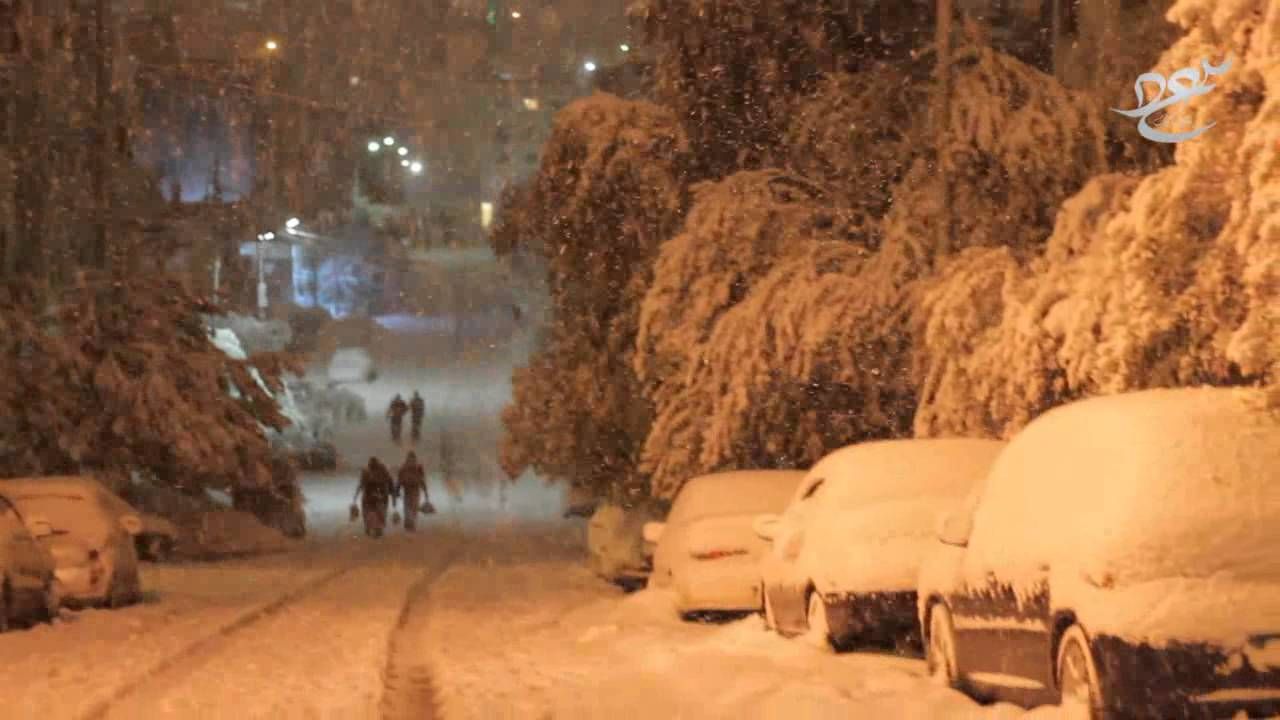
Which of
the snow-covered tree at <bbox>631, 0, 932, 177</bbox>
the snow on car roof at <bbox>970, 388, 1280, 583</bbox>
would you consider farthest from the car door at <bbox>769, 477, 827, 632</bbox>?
the snow-covered tree at <bbox>631, 0, 932, 177</bbox>

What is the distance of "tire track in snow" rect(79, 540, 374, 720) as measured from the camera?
35.2ft

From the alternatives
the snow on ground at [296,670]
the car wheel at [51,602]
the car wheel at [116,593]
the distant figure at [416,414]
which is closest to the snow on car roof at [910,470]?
the snow on ground at [296,670]

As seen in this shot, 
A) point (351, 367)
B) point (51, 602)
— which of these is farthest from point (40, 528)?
point (351, 367)

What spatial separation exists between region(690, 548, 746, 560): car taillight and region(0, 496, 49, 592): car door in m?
5.85

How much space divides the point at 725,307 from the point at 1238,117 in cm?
1118

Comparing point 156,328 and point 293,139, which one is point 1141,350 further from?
point 293,139

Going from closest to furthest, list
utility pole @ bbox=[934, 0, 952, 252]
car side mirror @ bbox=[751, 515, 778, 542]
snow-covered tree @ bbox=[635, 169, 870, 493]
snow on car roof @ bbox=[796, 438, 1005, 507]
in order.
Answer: snow on car roof @ bbox=[796, 438, 1005, 507], car side mirror @ bbox=[751, 515, 778, 542], utility pole @ bbox=[934, 0, 952, 252], snow-covered tree @ bbox=[635, 169, 870, 493]

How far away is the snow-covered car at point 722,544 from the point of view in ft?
50.6

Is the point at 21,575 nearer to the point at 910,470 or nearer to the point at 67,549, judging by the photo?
the point at 67,549

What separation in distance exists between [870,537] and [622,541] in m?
12.7

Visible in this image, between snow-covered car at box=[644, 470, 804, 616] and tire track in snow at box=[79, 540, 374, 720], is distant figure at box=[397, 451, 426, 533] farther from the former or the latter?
snow-covered car at box=[644, 470, 804, 616]

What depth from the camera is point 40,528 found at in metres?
17.8

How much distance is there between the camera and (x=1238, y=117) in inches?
362

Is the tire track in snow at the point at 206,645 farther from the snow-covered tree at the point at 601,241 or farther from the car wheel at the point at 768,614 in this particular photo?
the snow-covered tree at the point at 601,241
